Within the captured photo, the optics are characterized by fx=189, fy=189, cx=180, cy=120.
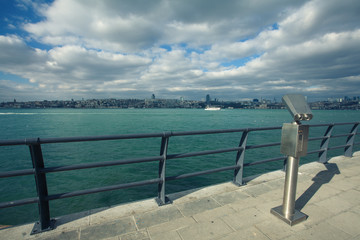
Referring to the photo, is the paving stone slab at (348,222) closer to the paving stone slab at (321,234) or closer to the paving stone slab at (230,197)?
the paving stone slab at (321,234)

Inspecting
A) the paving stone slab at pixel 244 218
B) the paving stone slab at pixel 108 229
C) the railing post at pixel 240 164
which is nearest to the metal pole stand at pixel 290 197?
the paving stone slab at pixel 244 218

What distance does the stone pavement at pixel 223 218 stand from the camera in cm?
263

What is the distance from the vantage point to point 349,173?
5004mm

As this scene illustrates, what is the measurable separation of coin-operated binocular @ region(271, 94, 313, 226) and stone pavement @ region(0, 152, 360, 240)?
14 centimetres

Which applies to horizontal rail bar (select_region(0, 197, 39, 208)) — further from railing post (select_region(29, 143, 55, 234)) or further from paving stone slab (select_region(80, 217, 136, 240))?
paving stone slab (select_region(80, 217, 136, 240))

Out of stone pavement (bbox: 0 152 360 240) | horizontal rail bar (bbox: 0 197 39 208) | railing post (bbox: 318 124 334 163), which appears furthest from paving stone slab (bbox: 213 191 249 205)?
railing post (bbox: 318 124 334 163)

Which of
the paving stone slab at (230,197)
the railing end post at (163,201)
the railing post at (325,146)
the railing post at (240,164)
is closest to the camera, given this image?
the railing end post at (163,201)

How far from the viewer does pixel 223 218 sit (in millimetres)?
2992

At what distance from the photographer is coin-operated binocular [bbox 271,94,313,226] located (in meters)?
2.67

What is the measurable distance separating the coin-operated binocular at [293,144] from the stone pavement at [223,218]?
0.14 m

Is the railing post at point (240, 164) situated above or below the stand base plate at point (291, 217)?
above

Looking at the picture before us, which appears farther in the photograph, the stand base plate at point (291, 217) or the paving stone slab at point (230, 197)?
the paving stone slab at point (230, 197)

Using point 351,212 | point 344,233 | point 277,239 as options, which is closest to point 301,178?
point 351,212

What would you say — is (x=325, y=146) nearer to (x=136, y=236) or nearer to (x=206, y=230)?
(x=206, y=230)
